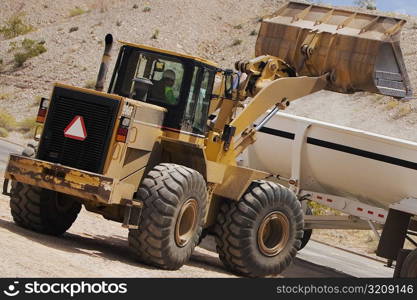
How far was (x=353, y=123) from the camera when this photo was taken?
143 feet

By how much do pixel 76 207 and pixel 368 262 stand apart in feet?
28.7

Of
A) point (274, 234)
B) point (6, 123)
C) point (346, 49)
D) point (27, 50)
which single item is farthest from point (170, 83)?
point (27, 50)

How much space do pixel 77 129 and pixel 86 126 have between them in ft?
0.43

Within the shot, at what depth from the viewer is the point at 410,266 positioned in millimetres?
14508

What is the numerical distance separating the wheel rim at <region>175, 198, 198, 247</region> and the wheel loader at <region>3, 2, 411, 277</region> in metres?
0.02

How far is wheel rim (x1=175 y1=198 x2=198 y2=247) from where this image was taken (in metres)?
13.1

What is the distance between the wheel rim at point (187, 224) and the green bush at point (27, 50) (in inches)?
1859

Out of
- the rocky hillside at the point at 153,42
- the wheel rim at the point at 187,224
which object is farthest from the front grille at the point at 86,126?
the rocky hillside at the point at 153,42

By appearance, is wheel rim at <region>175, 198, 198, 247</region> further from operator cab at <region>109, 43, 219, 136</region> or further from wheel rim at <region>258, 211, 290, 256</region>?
wheel rim at <region>258, 211, 290, 256</region>

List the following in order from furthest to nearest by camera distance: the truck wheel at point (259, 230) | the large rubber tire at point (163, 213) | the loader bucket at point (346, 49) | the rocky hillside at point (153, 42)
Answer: the rocky hillside at point (153, 42) → the loader bucket at point (346, 49) → the truck wheel at point (259, 230) → the large rubber tire at point (163, 213)

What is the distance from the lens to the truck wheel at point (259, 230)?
14.3 m

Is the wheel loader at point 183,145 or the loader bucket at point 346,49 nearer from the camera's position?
the wheel loader at point 183,145

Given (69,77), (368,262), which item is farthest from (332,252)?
(69,77)

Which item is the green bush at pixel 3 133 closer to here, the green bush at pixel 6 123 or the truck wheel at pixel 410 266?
the green bush at pixel 6 123
